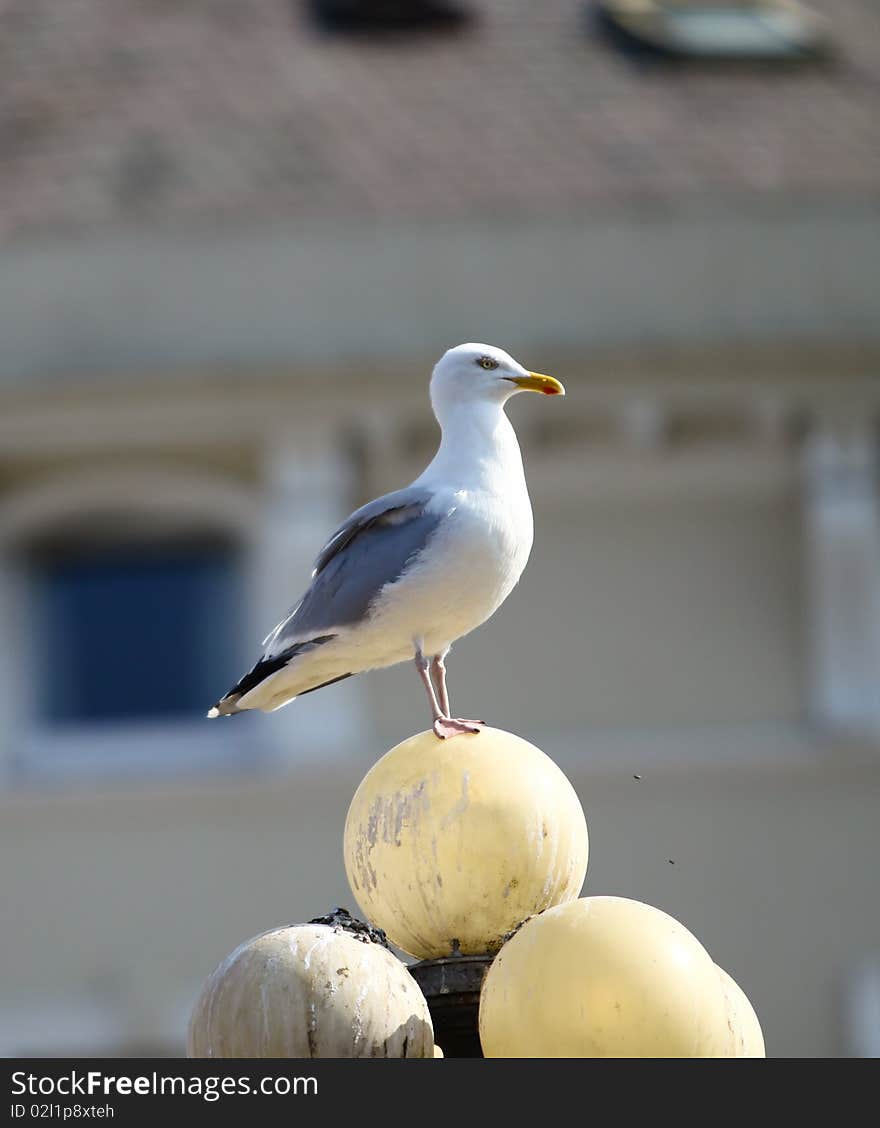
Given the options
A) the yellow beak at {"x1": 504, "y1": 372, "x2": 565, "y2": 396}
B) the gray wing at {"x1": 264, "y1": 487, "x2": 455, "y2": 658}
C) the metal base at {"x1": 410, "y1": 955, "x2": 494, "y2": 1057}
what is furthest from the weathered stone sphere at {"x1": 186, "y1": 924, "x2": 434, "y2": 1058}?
the yellow beak at {"x1": 504, "y1": 372, "x2": 565, "y2": 396}

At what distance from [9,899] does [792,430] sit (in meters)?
6.74

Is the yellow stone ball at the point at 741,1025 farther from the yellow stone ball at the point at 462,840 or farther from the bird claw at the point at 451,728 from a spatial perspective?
the bird claw at the point at 451,728

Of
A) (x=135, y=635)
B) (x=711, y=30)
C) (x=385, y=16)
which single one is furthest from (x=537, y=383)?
(x=385, y=16)

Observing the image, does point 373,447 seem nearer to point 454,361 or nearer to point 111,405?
point 111,405

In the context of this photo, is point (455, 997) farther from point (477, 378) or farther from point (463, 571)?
point (477, 378)

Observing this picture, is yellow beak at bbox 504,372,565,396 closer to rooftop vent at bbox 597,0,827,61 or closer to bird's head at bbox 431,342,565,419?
bird's head at bbox 431,342,565,419

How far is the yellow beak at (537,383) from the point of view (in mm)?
7398

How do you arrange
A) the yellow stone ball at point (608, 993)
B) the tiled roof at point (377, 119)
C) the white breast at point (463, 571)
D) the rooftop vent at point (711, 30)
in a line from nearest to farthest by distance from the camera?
the yellow stone ball at point (608, 993) → the white breast at point (463, 571) → the tiled roof at point (377, 119) → the rooftop vent at point (711, 30)

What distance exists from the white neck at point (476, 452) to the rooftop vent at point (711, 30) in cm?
1762

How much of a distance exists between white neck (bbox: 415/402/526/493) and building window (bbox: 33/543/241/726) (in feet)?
42.7

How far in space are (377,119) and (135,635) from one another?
5.54m

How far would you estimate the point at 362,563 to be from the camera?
7605 millimetres

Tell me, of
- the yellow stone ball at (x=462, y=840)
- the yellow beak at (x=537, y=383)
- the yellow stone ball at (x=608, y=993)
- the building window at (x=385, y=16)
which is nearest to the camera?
the yellow stone ball at (x=608, y=993)

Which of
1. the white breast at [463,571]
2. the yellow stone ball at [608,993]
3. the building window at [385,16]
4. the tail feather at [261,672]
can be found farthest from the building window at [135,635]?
the yellow stone ball at [608,993]
